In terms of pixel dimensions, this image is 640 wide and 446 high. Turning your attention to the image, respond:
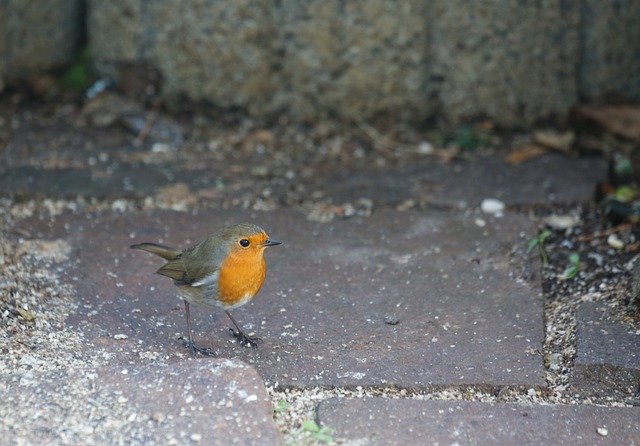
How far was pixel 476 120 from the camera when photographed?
561 centimetres

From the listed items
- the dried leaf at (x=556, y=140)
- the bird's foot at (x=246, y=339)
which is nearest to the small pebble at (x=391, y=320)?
the bird's foot at (x=246, y=339)

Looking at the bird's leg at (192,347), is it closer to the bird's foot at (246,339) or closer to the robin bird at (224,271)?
the robin bird at (224,271)

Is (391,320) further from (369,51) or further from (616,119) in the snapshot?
(616,119)

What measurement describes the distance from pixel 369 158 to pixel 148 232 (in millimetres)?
1475

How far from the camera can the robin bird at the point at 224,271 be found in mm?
3723

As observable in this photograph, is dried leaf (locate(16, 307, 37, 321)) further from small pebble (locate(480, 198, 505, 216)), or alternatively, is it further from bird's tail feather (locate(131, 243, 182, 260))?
small pebble (locate(480, 198, 505, 216))

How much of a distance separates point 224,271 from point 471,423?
3.96ft

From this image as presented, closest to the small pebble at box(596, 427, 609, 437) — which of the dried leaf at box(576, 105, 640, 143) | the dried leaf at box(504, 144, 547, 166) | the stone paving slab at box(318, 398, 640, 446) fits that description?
the stone paving slab at box(318, 398, 640, 446)

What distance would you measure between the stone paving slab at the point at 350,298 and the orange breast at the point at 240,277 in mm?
183

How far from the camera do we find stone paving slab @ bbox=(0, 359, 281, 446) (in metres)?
2.82

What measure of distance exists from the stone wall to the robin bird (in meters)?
1.89

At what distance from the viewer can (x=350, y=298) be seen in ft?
13.3

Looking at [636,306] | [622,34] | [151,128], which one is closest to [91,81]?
[151,128]

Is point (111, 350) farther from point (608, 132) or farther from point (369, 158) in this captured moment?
point (608, 132)
